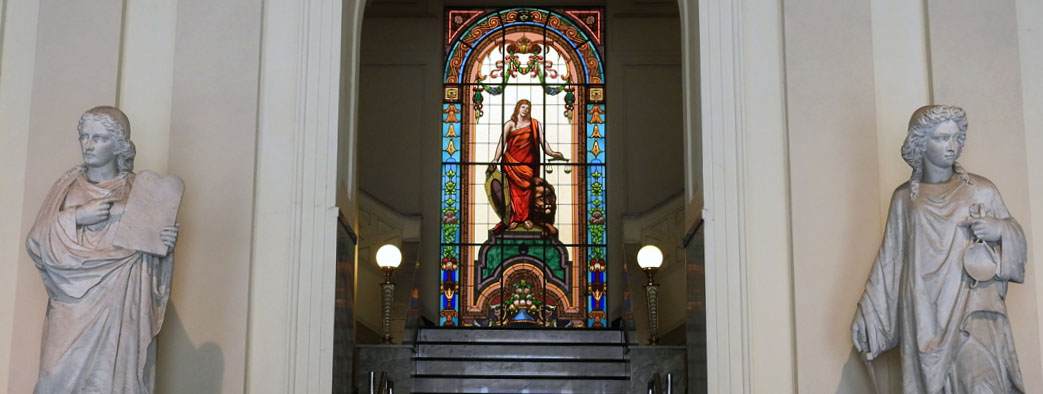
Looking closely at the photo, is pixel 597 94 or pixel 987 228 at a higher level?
pixel 597 94

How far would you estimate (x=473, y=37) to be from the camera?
52.9 ft

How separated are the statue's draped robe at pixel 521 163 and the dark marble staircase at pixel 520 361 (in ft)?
8.62

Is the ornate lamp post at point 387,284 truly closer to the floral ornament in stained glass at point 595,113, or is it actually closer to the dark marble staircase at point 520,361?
the dark marble staircase at point 520,361

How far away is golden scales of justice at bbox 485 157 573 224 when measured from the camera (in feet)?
51.5

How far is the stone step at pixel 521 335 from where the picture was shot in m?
13.0

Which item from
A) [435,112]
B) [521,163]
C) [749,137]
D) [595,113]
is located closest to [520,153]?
[521,163]

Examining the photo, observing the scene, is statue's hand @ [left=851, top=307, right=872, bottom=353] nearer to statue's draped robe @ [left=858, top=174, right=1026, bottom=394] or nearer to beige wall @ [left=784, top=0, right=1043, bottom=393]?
statue's draped robe @ [left=858, top=174, right=1026, bottom=394]

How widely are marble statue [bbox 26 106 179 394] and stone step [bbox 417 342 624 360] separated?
22.2 ft

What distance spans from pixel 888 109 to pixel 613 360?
6016 mm

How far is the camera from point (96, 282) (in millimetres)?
5613

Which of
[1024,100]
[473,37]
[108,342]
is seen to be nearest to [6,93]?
[108,342]

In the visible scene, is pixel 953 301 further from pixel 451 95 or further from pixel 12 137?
pixel 451 95

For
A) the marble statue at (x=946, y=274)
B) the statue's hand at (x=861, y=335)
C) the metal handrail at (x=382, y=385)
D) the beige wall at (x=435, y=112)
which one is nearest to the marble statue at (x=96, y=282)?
the metal handrail at (x=382, y=385)

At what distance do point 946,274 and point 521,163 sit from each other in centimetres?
1029
